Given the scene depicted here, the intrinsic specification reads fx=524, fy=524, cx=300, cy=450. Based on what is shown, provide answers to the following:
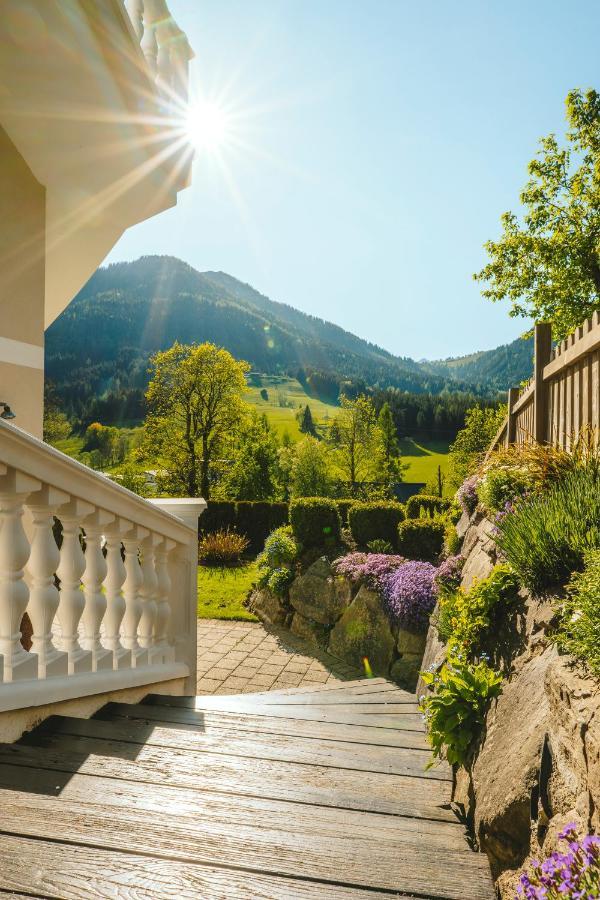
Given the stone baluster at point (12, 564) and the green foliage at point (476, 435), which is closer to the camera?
the stone baluster at point (12, 564)

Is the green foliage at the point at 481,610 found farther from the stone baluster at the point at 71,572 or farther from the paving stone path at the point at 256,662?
Answer: the paving stone path at the point at 256,662

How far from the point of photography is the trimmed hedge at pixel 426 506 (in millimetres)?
10109

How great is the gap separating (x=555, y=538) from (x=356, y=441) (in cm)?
2237

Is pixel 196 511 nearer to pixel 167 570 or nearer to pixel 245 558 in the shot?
pixel 167 570

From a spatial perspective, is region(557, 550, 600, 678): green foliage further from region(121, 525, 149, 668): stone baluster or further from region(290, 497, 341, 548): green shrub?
region(290, 497, 341, 548): green shrub

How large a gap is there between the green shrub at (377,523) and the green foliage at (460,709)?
6916 millimetres

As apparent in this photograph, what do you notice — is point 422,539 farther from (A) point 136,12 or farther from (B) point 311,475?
(B) point 311,475

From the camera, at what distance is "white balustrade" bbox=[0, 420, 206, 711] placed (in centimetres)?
193

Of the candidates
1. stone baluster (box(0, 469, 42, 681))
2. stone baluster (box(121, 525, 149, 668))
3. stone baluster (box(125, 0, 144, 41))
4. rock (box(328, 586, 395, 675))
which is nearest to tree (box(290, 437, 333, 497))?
rock (box(328, 586, 395, 675))

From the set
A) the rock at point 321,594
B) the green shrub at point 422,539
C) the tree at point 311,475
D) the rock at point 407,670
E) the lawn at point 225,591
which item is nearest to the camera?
the rock at point 407,670

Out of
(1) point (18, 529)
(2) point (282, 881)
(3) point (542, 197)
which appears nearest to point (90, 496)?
(1) point (18, 529)

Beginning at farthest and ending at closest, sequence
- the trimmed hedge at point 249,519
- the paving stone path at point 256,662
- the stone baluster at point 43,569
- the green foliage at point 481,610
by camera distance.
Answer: the trimmed hedge at point 249,519
the paving stone path at point 256,662
the green foliage at point 481,610
the stone baluster at point 43,569

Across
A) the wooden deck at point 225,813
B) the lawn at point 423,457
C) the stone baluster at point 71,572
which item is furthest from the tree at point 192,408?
the lawn at point 423,457

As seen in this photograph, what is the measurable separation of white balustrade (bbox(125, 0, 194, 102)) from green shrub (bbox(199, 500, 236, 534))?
10231 mm
